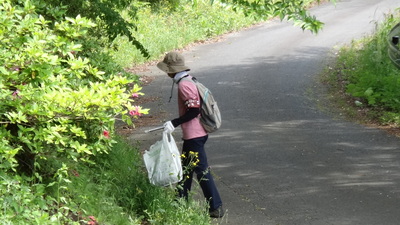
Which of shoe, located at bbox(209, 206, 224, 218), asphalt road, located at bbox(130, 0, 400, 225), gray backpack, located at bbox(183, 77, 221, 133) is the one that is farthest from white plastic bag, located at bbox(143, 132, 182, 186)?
asphalt road, located at bbox(130, 0, 400, 225)

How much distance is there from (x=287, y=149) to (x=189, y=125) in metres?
3.90

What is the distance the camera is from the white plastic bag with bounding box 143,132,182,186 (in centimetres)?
732

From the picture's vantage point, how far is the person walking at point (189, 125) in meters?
7.66

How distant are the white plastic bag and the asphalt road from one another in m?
1.07

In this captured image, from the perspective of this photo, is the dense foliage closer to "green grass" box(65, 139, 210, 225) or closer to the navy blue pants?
"green grass" box(65, 139, 210, 225)

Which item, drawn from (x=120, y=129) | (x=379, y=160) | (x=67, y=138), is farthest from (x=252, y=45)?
(x=67, y=138)

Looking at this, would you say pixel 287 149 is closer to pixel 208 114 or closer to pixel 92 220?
pixel 208 114

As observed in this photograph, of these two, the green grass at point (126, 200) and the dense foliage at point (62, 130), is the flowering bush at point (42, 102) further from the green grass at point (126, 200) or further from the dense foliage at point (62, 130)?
the green grass at point (126, 200)

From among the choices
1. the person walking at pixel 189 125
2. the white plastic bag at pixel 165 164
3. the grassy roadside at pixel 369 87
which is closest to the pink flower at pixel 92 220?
the white plastic bag at pixel 165 164

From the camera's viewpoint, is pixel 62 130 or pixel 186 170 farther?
pixel 186 170

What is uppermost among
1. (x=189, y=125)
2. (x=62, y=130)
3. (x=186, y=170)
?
(x=62, y=130)

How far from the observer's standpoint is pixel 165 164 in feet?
24.2

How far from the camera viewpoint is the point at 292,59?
69.3 feet

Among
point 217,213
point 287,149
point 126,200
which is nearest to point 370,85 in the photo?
point 287,149
